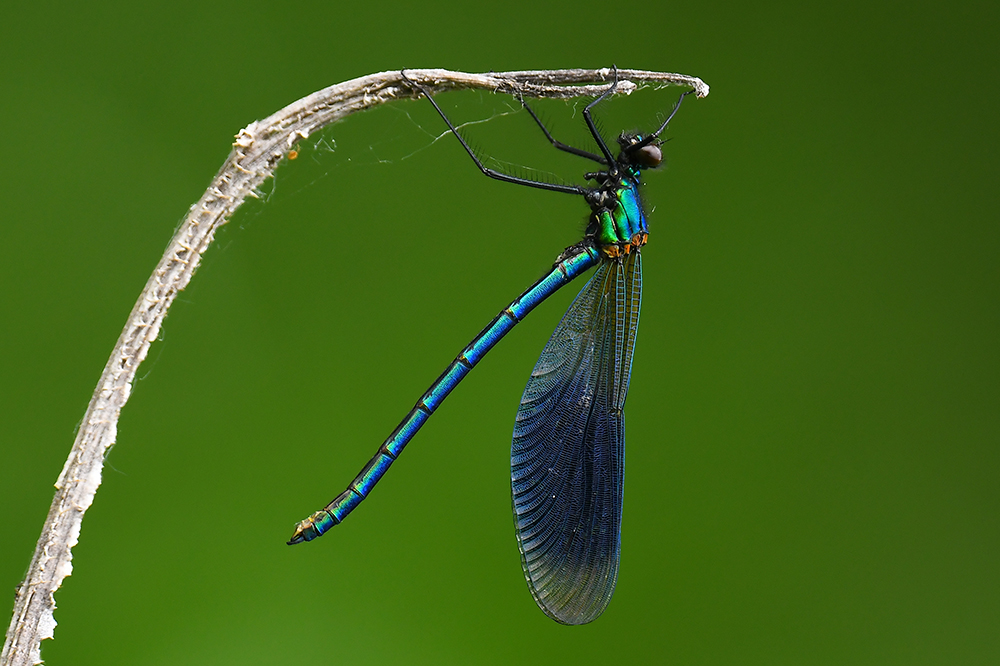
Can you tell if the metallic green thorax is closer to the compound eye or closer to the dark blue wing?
the compound eye

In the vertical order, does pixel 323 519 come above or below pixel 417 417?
below

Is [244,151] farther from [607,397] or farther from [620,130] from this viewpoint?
[620,130]

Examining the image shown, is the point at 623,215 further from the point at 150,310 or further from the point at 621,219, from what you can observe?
the point at 150,310

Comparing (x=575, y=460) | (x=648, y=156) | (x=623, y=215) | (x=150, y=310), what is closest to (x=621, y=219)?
(x=623, y=215)

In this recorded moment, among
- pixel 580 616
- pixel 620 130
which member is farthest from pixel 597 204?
pixel 580 616

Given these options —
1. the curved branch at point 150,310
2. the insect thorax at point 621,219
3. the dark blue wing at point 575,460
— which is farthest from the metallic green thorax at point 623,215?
the curved branch at point 150,310

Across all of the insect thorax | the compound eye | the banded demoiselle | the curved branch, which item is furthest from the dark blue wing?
the curved branch

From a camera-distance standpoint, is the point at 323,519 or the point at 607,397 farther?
the point at 607,397
